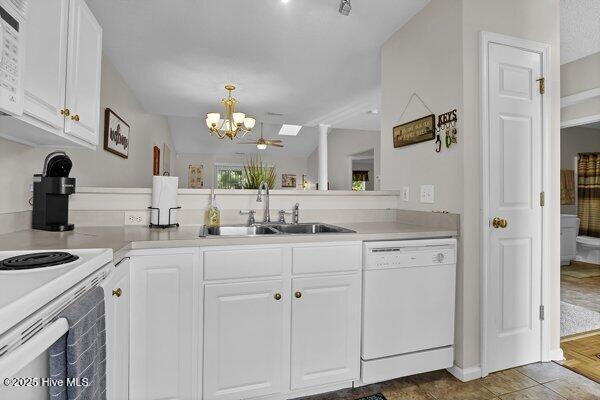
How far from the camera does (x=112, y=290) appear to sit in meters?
1.21

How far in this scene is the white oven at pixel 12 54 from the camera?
1000mm

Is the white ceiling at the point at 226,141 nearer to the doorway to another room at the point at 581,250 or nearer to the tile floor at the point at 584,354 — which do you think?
the doorway to another room at the point at 581,250

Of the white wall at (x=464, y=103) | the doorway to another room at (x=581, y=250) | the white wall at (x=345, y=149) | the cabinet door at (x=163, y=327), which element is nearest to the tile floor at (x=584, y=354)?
the doorway to another room at (x=581, y=250)

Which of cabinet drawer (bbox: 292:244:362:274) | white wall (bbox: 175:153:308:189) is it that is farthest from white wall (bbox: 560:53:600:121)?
white wall (bbox: 175:153:308:189)

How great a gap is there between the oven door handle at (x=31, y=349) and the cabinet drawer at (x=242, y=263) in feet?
2.43

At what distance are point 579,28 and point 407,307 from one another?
2.87m

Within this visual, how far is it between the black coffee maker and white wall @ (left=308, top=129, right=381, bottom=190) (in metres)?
5.09

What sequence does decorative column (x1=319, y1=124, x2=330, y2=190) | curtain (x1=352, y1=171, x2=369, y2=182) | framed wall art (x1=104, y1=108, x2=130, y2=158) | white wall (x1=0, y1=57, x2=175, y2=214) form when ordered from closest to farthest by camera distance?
white wall (x1=0, y1=57, x2=175, y2=214) → framed wall art (x1=104, y1=108, x2=130, y2=158) → decorative column (x1=319, y1=124, x2=330, y2=190) → curtain (x1=352, y1=171, x2=369, y2=182)

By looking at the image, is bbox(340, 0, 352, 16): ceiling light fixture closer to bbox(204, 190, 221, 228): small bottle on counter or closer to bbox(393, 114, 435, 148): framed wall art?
bbox(393, 114, 435, 148): framed wall art

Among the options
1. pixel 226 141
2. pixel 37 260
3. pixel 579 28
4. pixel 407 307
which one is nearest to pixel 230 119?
pixel 407 307

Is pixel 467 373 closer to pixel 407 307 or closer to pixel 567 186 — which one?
pixel 407 307

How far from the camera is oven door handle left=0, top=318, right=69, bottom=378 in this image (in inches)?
22.5

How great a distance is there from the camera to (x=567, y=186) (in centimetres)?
524

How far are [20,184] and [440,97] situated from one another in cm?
246
